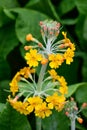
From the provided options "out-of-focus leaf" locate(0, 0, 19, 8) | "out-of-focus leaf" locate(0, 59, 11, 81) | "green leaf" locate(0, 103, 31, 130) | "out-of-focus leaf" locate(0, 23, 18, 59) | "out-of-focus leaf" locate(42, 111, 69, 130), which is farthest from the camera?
"out-of-focus leaf" locate(0, 0, 19, 8)

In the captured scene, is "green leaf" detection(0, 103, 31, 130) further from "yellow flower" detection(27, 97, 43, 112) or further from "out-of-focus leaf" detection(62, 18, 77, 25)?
"out-of-focus leaf" detection(62, 18, 77, 25)

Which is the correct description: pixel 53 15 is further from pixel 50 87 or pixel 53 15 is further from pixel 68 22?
pixel 50 87

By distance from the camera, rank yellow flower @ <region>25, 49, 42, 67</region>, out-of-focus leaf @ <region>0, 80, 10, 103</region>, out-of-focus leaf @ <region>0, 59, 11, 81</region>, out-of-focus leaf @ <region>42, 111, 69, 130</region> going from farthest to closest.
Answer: out-of-focus leaf @ <region>0, 59, 11, 81</region>, out-of-focus leaf @ <region>0, 80, 10, 103</region>, out-of-focus leaf @ <region>42, 111, 69, 130</region>, yellow flower @ <region>25, 49, 42, 67</region>

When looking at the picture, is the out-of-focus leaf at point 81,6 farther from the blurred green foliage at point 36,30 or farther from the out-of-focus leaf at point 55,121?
the out-of-focus leaf at point 55,121

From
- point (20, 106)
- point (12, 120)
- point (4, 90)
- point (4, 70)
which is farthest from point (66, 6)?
point (20, 106)

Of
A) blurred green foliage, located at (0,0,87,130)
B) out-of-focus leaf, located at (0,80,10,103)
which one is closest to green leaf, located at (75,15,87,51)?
blurred green foliage, located at (0,0,87,130)

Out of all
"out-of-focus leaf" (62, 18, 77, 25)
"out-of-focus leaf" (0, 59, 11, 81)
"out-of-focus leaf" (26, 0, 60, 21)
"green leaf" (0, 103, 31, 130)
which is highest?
"out-of-focus leaf" (26, 0, 60, 21)

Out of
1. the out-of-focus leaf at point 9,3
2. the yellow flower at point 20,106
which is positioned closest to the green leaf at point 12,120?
the yellow flower at point 20,106
